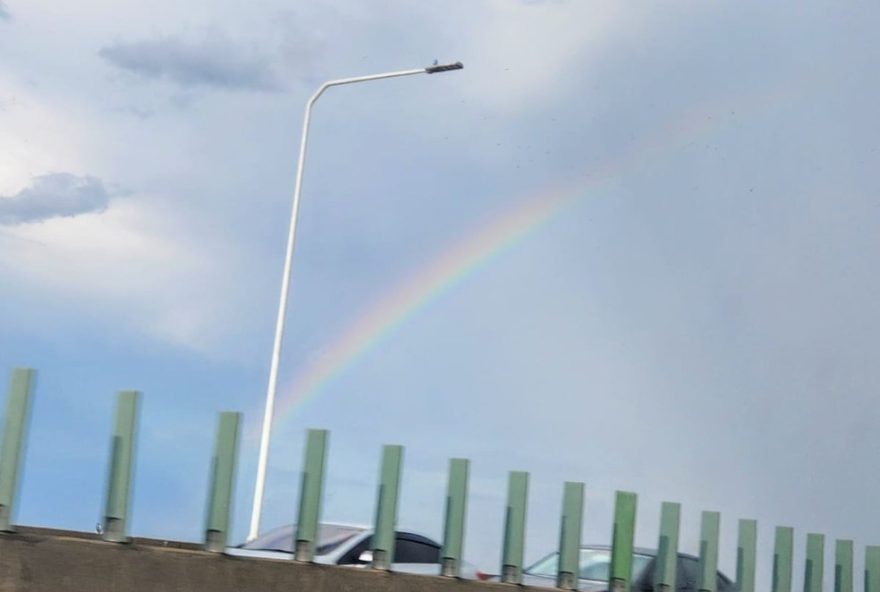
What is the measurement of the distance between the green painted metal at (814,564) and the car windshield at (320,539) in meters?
7.44

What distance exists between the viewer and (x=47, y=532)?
8.91m

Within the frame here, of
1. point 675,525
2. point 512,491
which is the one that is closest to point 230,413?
point 512,491

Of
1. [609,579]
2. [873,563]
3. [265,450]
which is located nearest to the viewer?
[609,579]

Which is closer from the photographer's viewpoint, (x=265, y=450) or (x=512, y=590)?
(x=512, y=590)

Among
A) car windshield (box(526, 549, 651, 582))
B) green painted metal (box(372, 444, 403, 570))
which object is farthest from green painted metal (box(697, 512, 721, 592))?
green painted metal (box(372, 444, 403, 570))

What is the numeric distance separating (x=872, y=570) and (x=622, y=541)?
19.2ft

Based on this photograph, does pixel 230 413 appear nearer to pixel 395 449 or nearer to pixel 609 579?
pixel 395 449

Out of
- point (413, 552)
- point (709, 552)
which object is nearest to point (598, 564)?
point (709, 552)

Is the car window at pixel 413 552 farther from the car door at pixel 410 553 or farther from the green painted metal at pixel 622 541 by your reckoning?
the green painted metal at pixel 622 541

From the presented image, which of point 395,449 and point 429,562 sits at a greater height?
point 395,449

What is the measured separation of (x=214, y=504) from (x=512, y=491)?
3918 millimetres

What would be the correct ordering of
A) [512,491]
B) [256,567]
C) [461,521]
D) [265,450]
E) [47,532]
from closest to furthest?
[47,532], [256,567], [461,521], [512,491], [265,450]

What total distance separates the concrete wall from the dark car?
12.0 feet

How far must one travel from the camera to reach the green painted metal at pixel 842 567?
58.5 ft
